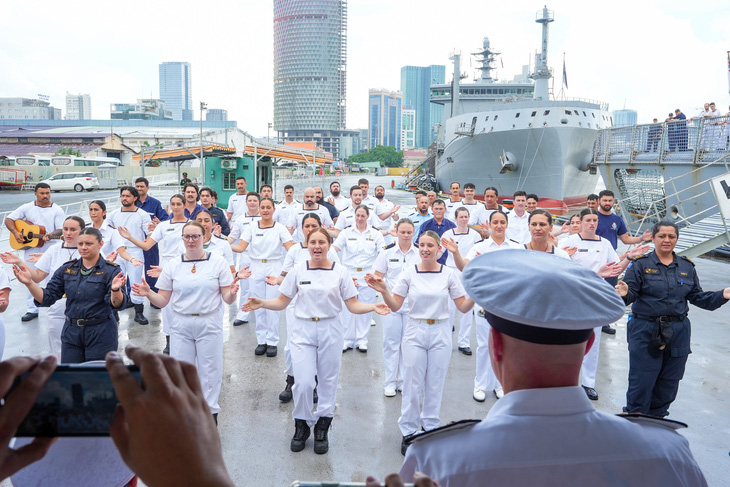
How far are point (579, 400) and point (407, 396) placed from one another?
3463mm

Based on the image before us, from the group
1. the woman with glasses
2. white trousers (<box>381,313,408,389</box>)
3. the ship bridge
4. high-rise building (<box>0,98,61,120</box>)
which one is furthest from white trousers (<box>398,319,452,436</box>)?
high-rise building (<box>0,98,61,120</box>)

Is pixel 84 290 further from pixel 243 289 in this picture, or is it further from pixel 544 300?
pixel 243 289

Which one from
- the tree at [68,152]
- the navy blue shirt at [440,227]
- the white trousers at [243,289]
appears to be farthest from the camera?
the tree at [68,152]

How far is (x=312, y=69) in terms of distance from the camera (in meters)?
168

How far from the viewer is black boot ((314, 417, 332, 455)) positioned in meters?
4.57

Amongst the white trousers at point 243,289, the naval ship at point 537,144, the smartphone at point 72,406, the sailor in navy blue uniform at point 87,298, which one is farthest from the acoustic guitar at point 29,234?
the naval ship at point 537,144

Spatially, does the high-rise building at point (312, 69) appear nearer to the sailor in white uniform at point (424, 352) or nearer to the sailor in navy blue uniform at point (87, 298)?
the sailor in navy blue uniform at point (87, 298)

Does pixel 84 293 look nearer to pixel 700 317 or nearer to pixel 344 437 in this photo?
pixel 344 437

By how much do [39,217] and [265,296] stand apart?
4.01m

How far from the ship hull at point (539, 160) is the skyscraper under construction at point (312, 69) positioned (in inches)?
5677

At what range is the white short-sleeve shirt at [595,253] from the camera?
20.9ft

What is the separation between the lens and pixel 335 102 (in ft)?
561

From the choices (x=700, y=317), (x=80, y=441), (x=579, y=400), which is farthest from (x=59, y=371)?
(x=700, y=317)

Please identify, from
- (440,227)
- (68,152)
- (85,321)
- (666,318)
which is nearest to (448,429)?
(666,318)
